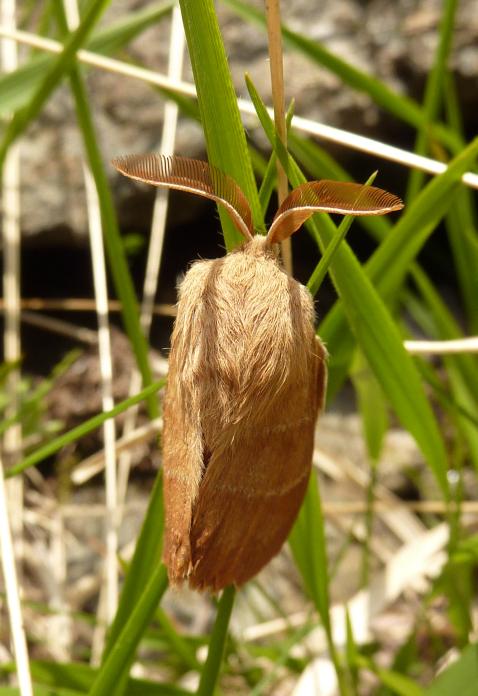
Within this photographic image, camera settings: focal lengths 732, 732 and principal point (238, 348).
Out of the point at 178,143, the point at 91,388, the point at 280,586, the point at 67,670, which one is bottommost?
the point at 280,586

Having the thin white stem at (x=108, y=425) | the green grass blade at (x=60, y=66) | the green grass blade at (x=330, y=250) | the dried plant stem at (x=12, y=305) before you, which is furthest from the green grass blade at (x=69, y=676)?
the green grass blade at (x=60, y=66)

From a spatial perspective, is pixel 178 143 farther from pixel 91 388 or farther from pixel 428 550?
pixel 428 550

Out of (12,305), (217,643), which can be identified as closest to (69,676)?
(217,643)

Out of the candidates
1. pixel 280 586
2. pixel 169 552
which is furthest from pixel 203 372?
pixel 280 586

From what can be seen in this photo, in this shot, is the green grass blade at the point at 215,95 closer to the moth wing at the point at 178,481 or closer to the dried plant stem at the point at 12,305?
the moth wing at the point at 178,481

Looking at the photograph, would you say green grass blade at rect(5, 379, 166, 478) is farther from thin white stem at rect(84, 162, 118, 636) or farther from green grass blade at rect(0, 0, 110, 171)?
green grass blade at rect(0, 0, 110, 171)

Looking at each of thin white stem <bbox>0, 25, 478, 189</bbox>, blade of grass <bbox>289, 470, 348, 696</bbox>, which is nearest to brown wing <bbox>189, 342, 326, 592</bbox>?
blade of grass <bbox>289, 470, 348, 696</bbox>
